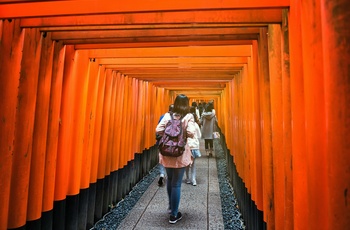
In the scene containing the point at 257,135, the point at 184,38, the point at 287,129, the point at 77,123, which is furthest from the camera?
the point at 77,123

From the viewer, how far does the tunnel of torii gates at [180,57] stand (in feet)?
4.10

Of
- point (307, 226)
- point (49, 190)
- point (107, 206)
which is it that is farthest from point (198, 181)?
point (307, 226)

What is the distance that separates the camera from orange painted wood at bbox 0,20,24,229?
237cm

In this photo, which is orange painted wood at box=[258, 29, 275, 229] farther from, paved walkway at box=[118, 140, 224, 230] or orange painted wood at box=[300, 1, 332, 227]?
paved walkway at box=[118, 140, 224, 230]

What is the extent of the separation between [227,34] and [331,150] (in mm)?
1849

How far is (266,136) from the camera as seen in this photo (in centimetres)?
264

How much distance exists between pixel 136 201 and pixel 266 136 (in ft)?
12.5

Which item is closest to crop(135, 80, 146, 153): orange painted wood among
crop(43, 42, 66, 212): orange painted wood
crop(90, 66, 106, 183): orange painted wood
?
crop(90, 66, 106, 183): orange painted wood

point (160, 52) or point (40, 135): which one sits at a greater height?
point (160, 52)

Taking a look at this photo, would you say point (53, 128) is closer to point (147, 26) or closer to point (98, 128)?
point (98, 128)

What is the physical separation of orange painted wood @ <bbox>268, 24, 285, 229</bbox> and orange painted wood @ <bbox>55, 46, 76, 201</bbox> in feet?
8.04

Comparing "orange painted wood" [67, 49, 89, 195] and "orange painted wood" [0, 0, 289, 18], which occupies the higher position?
"orange painted wood" [0, 0, 289, 18]

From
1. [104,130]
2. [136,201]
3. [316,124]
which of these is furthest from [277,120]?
[136,201]

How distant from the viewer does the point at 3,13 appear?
239 centimetres
